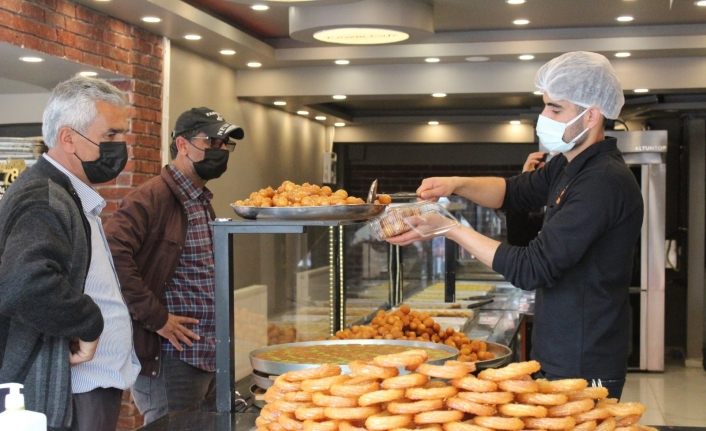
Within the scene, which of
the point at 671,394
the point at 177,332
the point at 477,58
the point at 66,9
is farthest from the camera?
the point at 671,394

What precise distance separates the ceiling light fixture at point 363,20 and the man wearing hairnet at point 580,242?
305 centimetres

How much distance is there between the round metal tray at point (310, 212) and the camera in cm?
276

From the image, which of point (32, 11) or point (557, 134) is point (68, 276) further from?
point (32, 11)

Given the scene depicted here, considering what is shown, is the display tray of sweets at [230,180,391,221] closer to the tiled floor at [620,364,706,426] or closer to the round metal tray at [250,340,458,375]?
the round metal tray at [250,340,458,375]

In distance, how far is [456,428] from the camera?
1.93 metres

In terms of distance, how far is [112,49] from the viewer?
235 inches

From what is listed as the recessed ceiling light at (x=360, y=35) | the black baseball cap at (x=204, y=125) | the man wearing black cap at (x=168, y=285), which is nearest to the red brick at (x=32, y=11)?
the black baseball cap at (x=204, y=125)

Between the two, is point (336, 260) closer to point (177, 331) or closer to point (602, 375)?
point (177, 331)

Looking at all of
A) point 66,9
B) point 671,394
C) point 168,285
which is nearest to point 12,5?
point 66,9

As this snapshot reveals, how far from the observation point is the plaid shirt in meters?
3.91

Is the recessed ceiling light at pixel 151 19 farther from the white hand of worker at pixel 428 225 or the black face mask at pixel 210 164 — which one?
the white hand of worker at pixel 428 225

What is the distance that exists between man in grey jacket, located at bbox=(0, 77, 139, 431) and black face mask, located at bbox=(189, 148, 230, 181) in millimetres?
891

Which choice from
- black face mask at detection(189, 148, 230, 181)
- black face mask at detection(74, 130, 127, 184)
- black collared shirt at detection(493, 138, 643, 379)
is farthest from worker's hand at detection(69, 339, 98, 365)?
black face mask at detection(189, 148, 230, 181)

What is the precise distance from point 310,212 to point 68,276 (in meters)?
0.77
